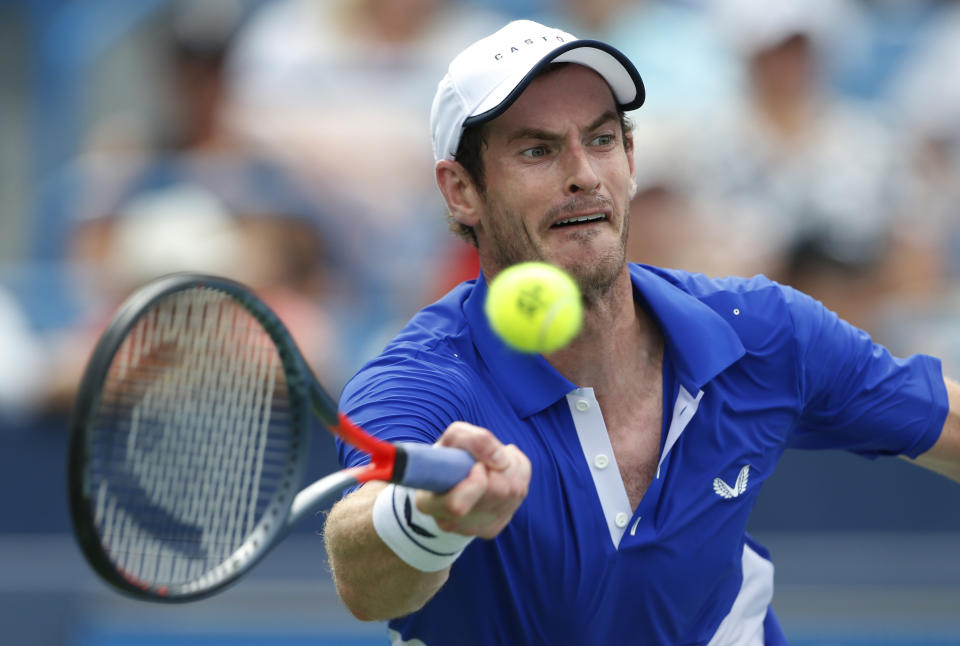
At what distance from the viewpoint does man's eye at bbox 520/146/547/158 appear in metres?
3.11

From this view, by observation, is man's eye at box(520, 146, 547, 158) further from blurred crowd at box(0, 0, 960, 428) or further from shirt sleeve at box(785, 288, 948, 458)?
blurred crowd at box(0, 0, 960, 428)

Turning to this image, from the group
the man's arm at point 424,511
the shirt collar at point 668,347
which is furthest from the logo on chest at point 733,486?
the man's arm at point 424,511

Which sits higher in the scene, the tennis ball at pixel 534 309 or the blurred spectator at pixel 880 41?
the blurred spectator at pixel 880 41

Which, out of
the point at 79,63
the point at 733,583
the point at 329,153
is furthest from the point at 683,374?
the point at 79,63

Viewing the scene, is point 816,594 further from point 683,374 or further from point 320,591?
point 683,374

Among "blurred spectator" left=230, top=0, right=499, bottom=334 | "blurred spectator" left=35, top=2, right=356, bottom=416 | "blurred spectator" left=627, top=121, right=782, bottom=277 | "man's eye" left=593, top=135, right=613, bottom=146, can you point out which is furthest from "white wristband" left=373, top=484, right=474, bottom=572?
"blurred spectator" left=230, top=0, right=499, bottom=334

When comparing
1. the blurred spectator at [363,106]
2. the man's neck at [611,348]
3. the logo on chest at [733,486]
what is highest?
the blurred spectator at [363,106]

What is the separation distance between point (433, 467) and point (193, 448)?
2.01ft

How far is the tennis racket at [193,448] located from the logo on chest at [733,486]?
89 cm

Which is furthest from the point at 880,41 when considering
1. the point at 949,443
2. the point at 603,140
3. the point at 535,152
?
the point at 535,152

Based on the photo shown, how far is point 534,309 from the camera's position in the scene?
2643 mm

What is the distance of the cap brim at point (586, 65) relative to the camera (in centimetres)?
302

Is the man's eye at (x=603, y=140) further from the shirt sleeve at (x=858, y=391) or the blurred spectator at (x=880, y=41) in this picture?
the blurred spectator at (x=880, y=41)

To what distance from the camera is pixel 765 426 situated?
A: 125 inches
